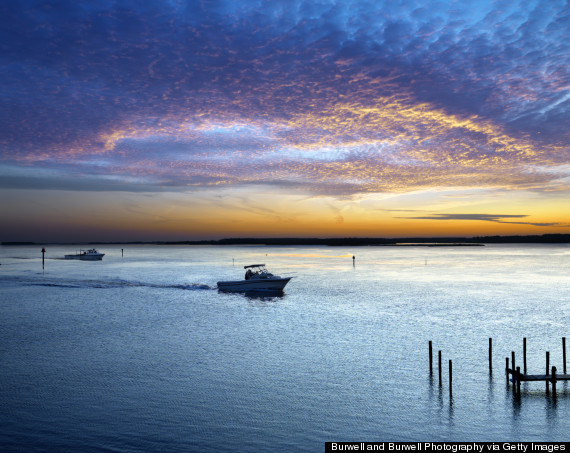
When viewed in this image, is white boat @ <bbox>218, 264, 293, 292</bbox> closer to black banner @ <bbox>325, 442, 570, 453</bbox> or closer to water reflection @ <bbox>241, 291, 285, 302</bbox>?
water reflection @ <bbox>241, 291, 285, 302</bbox>

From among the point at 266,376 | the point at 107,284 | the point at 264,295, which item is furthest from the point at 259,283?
the point at 266,376

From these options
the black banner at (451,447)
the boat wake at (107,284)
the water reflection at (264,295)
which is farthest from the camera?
the boat wake at (107,284)

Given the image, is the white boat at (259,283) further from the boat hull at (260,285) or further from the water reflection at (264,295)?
the water reflection at (264,295)

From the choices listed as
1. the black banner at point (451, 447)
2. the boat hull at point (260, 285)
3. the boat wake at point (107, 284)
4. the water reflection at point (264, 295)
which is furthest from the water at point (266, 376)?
the boat wake at point (107, 284)

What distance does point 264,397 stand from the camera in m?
23.3

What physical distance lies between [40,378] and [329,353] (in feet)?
61.6

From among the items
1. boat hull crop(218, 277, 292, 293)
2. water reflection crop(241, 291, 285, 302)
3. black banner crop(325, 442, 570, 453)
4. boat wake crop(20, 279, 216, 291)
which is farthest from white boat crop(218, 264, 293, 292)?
black banner crop(325, 442, 570, 453)

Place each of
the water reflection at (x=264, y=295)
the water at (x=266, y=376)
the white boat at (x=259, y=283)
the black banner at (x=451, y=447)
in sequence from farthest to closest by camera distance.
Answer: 1. the white boat at (x=259, y=283)
2. the water reflection at (x=264, y=295)
3. the water at (x=266, y=376)
4. the black banner at (x=451, y=447)

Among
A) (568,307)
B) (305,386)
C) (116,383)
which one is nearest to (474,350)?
(305,386)

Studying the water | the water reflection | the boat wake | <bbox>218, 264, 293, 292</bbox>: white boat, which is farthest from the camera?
the boat wake

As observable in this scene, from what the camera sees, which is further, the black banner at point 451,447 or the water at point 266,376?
the water at point 266,376

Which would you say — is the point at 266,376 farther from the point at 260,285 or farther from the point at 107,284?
the point at 107,284

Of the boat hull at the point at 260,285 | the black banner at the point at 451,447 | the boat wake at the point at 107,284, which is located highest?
the boat hull at the point at 260,285

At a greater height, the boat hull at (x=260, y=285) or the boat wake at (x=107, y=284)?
the boat hull at (x=260, y=285)
